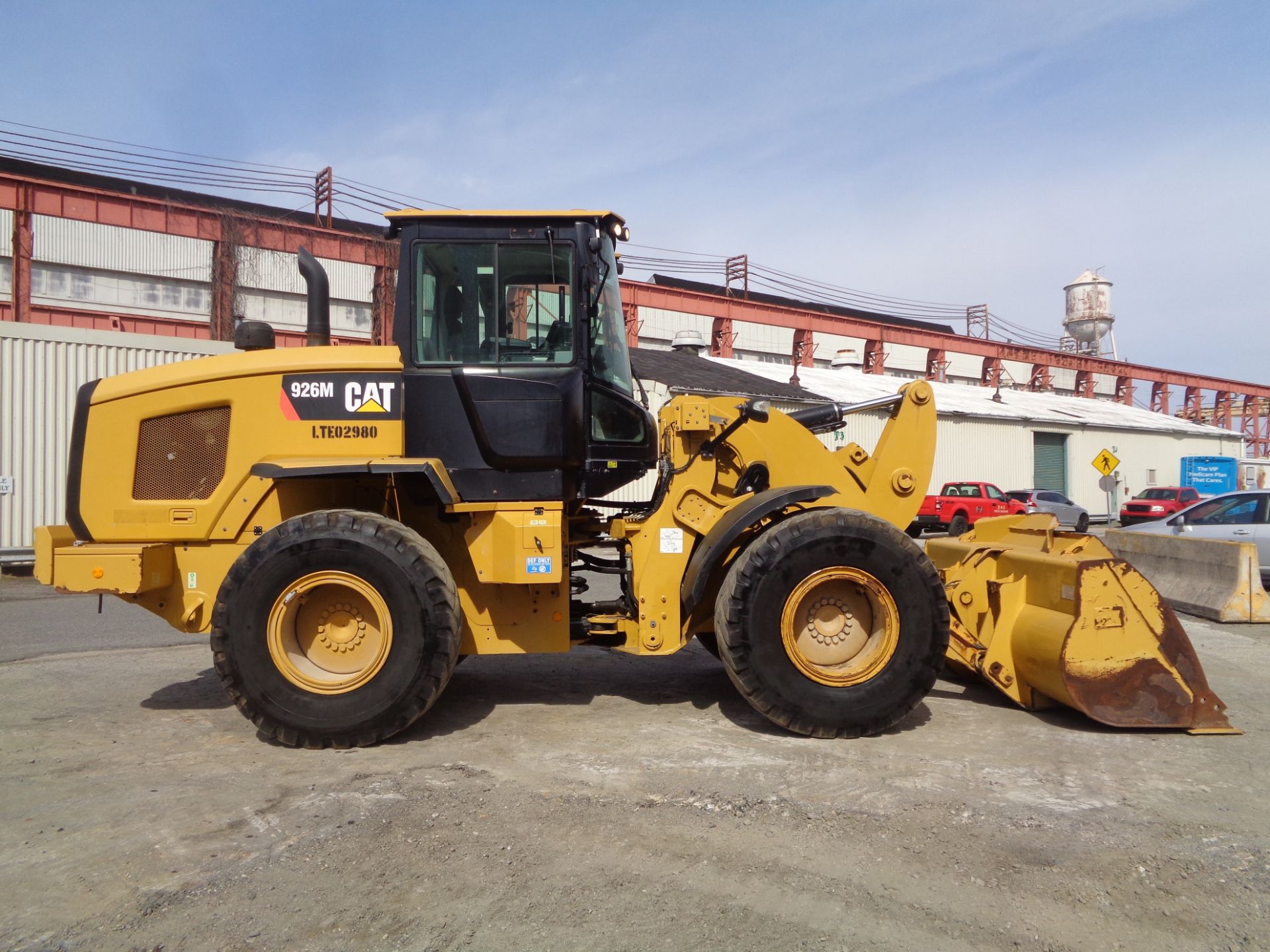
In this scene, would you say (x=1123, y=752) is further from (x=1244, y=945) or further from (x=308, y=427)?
(x=308, y=427)

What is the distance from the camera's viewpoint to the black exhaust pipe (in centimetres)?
547

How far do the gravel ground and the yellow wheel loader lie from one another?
1.21ft

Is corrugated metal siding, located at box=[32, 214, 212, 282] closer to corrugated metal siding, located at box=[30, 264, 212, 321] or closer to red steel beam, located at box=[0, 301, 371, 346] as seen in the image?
corrugated metal siding, located at box=[30, 264, 212, 321]

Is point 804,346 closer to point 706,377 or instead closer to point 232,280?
point 706,377

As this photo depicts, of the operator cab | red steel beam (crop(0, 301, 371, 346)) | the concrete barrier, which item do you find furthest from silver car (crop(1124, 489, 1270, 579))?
red steel beam (crop(0, 301, 371, 346))

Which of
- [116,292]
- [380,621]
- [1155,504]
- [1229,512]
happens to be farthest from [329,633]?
[1155,504]

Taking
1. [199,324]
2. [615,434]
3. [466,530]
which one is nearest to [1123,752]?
[615,434]

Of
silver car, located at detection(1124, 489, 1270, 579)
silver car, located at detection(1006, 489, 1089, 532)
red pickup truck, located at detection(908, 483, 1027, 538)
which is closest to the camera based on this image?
silver car, located at detection(1124, 489, 1270, 579)

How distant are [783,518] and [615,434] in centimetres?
113

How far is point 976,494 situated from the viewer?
25375 mm

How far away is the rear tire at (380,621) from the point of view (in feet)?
15.3

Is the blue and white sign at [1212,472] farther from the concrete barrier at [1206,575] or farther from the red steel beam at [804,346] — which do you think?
the concrete barrier at [1206,575]

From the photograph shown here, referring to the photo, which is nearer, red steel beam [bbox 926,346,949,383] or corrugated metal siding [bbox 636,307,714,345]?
corrugated metal siding [bbox 636,307,714,345]

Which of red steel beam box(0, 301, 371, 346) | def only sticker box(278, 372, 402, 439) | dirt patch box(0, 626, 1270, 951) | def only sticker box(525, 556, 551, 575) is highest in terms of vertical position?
red steel beam box(0, 301, 371, 346)
